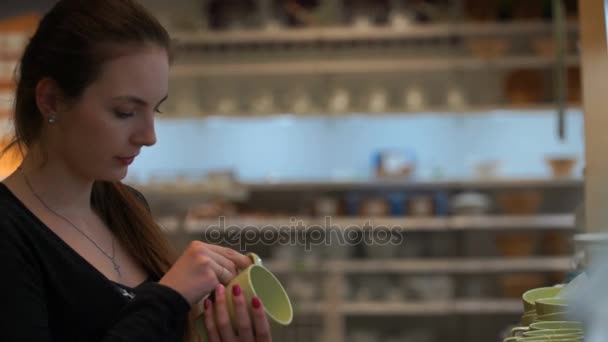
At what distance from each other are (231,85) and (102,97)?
5.30 meters

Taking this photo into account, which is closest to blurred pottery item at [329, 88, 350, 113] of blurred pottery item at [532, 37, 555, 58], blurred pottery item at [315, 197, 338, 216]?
blurred pottery item at [315, 197, 338, 216]

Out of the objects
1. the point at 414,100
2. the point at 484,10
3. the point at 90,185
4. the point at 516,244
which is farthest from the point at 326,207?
the point at 90,185

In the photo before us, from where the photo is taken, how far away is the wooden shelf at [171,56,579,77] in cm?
580

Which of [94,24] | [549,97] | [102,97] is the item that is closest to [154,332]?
[102,97]

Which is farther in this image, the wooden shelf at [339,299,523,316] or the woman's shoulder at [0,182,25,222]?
the wooden shelf at [339,299,523,316]

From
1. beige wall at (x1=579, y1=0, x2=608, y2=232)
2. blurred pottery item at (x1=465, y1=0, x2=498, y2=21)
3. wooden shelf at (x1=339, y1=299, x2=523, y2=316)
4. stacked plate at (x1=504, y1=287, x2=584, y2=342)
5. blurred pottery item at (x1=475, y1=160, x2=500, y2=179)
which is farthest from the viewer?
blurred pottery item at (x1=465, y1=0, x2=498, y2=21)

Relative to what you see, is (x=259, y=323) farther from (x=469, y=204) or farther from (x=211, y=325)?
(x=469, y=204)

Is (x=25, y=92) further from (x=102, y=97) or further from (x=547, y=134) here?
(x=547, y=134)

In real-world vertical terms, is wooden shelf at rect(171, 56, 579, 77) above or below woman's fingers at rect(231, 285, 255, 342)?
above

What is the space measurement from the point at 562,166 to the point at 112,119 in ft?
16.5

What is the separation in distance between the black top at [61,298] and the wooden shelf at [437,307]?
179 inches

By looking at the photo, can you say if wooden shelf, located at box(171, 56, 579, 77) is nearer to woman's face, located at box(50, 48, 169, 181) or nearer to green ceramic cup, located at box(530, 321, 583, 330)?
woman's face, located at box(50, 48, 169, 181)

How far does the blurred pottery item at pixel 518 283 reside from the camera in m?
5.66

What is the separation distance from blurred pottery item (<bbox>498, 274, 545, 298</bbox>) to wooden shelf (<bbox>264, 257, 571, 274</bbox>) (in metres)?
0.05
